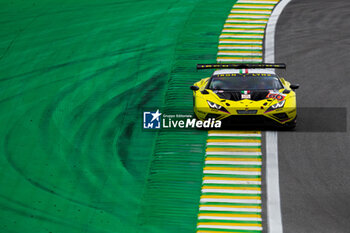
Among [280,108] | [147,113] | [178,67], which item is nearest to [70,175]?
[147,113]

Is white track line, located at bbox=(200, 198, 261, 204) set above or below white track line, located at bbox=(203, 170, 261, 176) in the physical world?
above

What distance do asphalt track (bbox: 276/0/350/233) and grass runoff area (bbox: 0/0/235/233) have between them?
5.72 feet

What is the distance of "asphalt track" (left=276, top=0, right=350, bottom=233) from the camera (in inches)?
389

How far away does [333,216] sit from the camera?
380 inches

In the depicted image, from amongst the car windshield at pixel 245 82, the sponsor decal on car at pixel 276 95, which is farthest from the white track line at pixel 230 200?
the car windshield at pixel 245 82

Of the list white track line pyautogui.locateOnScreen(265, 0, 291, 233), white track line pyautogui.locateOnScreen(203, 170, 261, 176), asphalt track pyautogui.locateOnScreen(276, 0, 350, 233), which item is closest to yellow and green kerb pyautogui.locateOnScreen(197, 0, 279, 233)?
white track line pyautogui.locateOnScreen(203, 170, 261, 176)

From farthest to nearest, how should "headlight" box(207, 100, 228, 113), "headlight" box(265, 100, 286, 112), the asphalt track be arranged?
1. "headlight" box(207, 100, 228, 113)
2. "headlight" box(265, 100, 286, 112)
3. the asphalt track

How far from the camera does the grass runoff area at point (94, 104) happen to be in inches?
407

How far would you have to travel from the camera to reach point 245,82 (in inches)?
540

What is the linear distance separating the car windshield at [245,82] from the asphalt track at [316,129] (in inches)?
42.6

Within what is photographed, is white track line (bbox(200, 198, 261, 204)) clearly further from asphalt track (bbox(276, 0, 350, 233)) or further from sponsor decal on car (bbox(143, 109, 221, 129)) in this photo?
sponsor decal on car (bbox(143, 109, 221, 129))

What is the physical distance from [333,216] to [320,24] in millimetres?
12153

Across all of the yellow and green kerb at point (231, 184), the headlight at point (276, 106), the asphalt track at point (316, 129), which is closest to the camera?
the yellow and green kerb at point (231, 184)

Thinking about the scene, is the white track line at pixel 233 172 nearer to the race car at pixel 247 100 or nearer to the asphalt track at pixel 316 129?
the asphalt track at pixel 316 129
